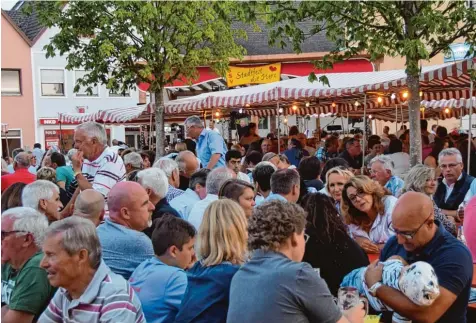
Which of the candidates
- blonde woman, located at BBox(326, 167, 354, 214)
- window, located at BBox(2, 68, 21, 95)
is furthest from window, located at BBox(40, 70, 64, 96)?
blonde woman, located at BBox(326, 167, 354, 214)

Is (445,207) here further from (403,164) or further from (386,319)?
(386,319)

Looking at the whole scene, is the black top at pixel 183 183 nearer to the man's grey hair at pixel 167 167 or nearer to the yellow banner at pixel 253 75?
the man's grey hair at pixel 167 167

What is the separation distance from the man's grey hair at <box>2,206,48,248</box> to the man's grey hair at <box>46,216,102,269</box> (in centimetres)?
59

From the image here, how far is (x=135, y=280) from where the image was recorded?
325 centimetres

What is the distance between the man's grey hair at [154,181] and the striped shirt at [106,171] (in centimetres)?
68

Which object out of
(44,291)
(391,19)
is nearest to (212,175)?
(44,291)

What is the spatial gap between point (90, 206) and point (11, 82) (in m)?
28.5

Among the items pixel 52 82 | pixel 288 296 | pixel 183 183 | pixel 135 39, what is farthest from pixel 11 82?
pixel 288 296

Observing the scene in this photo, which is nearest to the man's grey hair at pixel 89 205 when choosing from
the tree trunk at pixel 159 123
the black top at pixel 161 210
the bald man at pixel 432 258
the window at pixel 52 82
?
the black top at pixel 161 210

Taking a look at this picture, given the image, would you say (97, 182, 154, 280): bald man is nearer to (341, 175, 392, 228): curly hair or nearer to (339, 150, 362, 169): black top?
(341, 175, 392, 228): curly hair

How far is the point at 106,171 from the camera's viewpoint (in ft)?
18.9

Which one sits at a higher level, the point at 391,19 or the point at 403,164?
the point at 391,19

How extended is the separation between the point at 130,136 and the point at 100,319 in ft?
103

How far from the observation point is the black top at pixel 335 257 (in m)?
3.62
